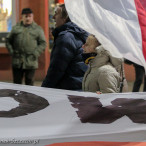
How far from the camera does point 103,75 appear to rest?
9.93ft

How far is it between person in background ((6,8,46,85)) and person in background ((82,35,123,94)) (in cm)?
369

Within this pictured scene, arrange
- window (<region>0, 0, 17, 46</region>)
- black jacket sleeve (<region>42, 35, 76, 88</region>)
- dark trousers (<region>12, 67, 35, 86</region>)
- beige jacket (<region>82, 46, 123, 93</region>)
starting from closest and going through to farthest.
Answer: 1. beige jacket (<region>82, 46, 123, 93</region>)
2. black jacket sleeve (<region>42, 35, 76, 88</region>)
3. dark trousers (<region>12, 67, 35, 86</region>)
4. window (<region>0, 0, 17, 46</region>)

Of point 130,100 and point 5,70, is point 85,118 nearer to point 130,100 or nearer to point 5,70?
point 130,100

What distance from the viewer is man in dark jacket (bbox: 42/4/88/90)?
11.6ft

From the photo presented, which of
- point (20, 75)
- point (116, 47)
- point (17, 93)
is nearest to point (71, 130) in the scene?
point (116, 47)

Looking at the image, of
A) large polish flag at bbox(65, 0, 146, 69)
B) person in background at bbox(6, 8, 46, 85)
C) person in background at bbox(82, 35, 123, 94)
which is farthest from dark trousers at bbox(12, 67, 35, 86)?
large polish flag at bbox(65, 0, 146, 69)

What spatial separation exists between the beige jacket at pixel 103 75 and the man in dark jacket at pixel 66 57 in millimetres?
386

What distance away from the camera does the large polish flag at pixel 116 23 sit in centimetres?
194

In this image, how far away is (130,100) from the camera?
2350mm

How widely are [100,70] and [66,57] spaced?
1.74 ft

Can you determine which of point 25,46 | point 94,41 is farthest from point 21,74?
point 94,41

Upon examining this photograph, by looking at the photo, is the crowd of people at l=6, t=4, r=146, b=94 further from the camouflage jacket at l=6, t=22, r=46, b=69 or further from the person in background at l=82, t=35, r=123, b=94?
the camouflage jacket at l=6, t=22, r=46, b=69

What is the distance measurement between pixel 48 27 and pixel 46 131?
359 inches

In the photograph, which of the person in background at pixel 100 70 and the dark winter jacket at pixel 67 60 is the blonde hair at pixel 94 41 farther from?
the dark winter jacket at pixel 67 60
